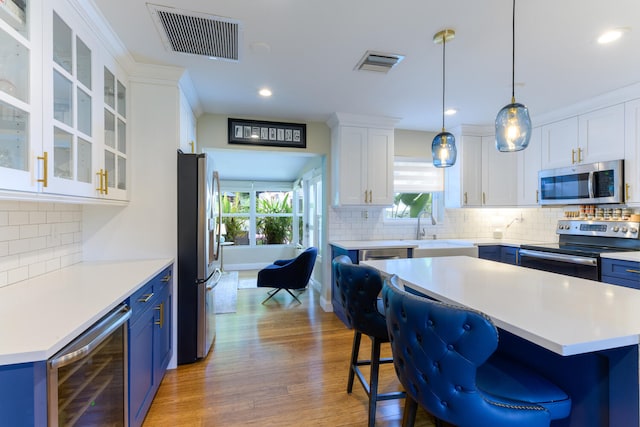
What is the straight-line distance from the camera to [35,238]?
1.75 m

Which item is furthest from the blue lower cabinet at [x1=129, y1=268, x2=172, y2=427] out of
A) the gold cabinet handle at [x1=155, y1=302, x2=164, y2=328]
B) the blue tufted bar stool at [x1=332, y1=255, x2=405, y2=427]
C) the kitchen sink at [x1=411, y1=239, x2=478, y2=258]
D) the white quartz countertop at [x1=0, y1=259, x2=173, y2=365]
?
the kitchen sink at [x1=411, y1=239, x2=478, y2=258]

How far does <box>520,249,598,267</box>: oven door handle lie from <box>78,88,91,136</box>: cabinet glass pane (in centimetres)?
420

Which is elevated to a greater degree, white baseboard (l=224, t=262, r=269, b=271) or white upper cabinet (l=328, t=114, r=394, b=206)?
white upper cabinet (l=328, t=114, r=394, b=206)

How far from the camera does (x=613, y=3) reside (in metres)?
1.64

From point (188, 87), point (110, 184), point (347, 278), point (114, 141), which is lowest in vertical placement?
point (347, 278)

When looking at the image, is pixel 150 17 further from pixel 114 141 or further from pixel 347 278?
pixel 347 278

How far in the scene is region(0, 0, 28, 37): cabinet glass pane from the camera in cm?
116

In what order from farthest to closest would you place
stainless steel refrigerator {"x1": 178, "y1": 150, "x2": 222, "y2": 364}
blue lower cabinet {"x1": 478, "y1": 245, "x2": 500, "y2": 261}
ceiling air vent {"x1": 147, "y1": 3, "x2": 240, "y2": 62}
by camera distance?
blue lower cabinet {"x1": 478, "y1": 245, "x2": 500, "y2": 261} < stainless steel refrigerator {"x1": 178, "y1": 150, "x2": 222, "y2": 364} < ceiling air vent {"x1": 147, "y1": 3, "x2": 240, "y2": 62}

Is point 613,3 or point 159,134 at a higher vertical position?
point 613,3

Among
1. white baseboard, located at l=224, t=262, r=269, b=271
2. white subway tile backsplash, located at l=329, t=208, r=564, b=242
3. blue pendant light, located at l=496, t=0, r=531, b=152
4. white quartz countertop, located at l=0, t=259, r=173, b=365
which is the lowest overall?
white baseboard, located at l=224, t=262, r=269, b=271

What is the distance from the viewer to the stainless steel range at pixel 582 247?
9.19 feet

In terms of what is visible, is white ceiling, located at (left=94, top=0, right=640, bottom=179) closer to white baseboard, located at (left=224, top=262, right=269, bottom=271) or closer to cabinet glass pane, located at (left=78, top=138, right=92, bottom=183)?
cabinet glass pane, located at (left=78, top=138, right=92, bottom=183)

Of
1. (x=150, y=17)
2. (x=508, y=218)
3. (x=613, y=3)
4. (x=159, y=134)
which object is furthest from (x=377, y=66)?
(x=508, y=218)

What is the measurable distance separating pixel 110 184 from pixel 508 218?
4.92 meters
